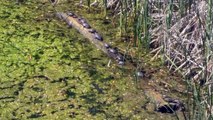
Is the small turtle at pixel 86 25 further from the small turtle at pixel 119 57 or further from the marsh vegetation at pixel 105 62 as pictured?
the small turtle at pixel 119 57

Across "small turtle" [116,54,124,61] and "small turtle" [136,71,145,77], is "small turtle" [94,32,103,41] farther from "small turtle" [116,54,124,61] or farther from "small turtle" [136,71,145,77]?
"small turtle" [136,71,145,77]

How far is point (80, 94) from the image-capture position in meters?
2.46

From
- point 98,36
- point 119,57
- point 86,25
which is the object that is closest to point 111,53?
point 119,57

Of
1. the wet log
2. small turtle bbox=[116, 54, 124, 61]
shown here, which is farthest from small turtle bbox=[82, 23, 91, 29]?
small turtle bbox=[116, 54, 124, 61]

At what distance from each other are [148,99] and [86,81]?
33 centimetres

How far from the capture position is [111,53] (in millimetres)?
2816

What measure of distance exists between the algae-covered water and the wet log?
1.2 inches

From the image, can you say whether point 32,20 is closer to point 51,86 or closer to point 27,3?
point 27,3

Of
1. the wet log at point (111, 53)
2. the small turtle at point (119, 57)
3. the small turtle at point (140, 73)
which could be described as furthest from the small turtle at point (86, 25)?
the small turtle at point (140, 73)

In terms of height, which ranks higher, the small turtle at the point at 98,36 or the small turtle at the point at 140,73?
the small turtle at the point at 98,36

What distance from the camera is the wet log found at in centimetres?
239

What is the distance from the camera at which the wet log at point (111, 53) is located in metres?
2.39

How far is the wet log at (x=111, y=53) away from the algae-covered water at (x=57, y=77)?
0.03 m

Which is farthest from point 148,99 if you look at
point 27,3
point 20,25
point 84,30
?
point 27,3
